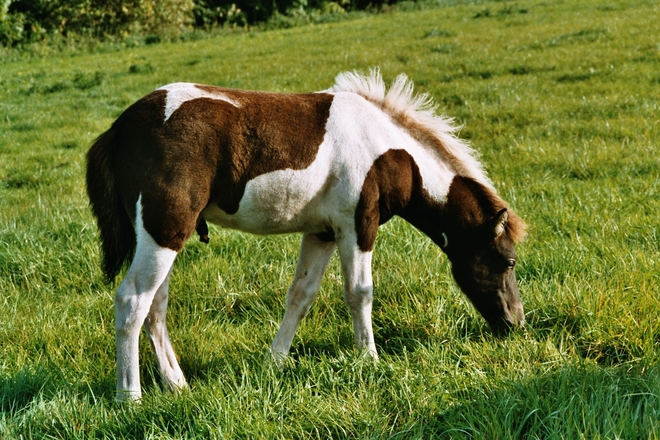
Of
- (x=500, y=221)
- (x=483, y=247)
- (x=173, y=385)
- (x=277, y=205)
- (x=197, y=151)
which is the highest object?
(x=197, y=151)

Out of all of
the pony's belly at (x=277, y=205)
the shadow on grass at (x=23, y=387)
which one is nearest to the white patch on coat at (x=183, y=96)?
the pony's belly at (x=277, y=205)

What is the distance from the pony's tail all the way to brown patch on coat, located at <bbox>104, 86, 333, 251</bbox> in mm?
42

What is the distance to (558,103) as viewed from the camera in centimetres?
1030

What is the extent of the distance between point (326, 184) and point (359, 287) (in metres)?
0.62

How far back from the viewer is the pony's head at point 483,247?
13.4ft

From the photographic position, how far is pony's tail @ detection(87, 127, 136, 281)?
3525 millimetres

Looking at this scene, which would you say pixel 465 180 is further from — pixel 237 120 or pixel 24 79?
pixel 24 79

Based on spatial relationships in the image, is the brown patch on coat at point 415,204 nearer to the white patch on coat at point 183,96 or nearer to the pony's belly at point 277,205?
the pony's belly at point 277,205

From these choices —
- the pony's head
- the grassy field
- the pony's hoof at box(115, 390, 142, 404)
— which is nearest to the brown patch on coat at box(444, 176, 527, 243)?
the pony's head

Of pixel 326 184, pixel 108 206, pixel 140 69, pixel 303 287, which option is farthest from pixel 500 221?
pixel 140 69

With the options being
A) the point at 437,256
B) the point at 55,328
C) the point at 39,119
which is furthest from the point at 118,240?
the point at 39,119

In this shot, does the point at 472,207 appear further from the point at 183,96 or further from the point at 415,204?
the point at 183,96

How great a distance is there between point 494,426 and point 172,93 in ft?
7.60

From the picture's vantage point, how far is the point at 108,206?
3570mm
